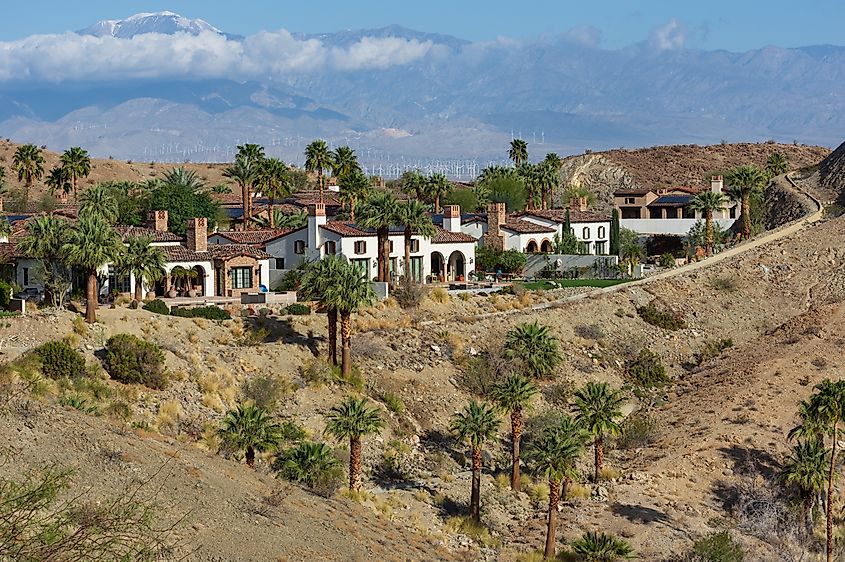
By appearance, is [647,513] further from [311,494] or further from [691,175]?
[691,175]

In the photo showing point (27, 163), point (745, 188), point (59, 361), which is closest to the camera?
point (59, 361)

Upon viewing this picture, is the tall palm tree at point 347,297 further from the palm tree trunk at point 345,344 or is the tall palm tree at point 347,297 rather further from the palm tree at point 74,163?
the palm tree at point 74,163

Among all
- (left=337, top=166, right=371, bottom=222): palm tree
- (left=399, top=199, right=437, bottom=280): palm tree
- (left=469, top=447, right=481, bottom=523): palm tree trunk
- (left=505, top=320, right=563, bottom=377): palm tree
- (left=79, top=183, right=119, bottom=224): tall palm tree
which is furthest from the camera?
(left=337, top=166, right=371, bottom=222): palm tree

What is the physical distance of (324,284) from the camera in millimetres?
61844

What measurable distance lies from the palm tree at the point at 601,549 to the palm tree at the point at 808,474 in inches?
378

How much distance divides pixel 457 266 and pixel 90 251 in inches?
1442

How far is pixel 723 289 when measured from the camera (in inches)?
3531

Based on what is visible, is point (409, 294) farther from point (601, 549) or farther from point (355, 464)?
point (601, 549)

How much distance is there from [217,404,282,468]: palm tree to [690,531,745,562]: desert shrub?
16200 millimetres

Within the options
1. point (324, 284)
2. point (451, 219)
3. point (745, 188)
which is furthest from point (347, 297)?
point (745, 188)

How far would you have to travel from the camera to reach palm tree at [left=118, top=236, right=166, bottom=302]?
70.6 metres

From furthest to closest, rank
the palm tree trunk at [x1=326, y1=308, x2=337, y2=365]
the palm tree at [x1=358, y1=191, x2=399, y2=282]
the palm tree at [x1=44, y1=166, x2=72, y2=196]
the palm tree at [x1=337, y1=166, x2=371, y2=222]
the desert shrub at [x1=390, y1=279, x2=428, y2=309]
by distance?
the palm tree at [x1=44, y1=166, x2=72, y2=196] → the palm tree at [x1=337, y1=166, x2=371, y2=222] → the palm tree at [x1=358, y1=191, x2=399, y2=282] → the desert shrub at [x1=390, y1=279, x2=428, y2=309] → the palm tree trunk at [x1=326, y1=308, x2=337, y2=365]

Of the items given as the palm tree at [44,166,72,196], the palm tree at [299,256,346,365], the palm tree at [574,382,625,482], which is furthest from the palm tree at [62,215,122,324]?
the palm tree at [44,166,72,196]

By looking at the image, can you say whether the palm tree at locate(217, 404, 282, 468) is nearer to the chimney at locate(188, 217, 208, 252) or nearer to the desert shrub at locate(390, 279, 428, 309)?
the desert shrub at locate(390, 279, 428, 309)
